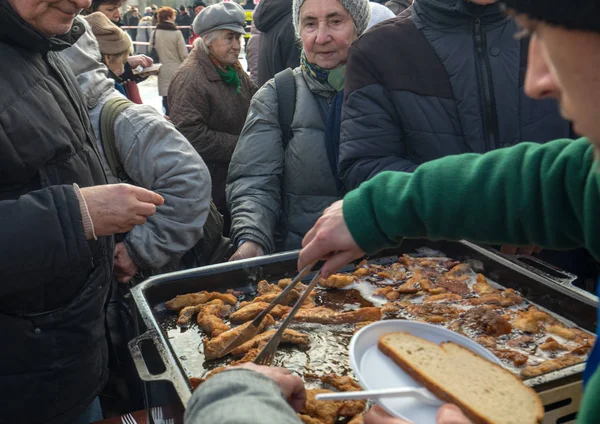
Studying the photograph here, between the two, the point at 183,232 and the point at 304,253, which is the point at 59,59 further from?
the point at 304,253

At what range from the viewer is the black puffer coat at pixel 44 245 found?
5.52 feet

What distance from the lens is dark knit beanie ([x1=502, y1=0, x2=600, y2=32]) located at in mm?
696

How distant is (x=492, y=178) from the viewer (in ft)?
4.16

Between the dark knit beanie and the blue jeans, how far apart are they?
201cm

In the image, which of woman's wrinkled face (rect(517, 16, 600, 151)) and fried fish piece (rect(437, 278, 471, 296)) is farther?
fried fish piece (rect(437, 278, 471, 296))

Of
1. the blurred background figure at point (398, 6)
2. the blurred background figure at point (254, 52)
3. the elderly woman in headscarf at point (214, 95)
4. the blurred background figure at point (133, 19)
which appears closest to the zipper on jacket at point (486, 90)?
the elderly woman in headscarf at point (214, 95)

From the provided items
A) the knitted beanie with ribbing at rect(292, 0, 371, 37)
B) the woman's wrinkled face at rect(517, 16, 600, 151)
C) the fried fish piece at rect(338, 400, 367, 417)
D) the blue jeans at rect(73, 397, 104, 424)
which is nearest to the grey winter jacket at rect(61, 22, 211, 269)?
the blue jeans at rect(73, 397, 104, 424)

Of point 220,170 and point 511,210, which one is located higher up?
point 511,210

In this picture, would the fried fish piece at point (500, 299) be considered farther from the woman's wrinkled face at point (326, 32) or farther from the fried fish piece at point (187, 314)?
the woman's wrinkled face at point (326, 32)

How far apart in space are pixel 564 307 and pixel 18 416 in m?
1.93

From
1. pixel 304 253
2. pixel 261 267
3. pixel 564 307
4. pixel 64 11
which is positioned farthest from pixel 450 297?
pixel 64 11

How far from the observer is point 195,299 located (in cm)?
213

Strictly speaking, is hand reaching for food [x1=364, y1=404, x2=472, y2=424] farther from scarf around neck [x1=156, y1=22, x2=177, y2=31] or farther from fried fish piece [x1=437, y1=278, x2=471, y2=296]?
scarf around neck [x1=156, y1=22, x2=177, y2=31]

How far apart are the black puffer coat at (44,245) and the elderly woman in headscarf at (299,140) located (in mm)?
907
